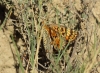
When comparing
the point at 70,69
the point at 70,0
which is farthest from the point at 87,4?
the point at 70,69

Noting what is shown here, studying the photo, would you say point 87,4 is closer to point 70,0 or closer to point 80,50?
point 70,0

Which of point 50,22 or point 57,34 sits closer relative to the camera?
point 57,34

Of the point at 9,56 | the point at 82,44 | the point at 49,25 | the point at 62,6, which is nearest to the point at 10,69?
the point at 9,56

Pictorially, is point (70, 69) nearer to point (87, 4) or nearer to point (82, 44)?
point (82, 44)

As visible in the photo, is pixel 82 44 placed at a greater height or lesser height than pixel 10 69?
greater

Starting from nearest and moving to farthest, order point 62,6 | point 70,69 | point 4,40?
point 70,69 → point 4,40 → point 62,6

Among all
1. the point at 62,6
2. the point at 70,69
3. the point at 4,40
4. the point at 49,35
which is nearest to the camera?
the point at 70,69

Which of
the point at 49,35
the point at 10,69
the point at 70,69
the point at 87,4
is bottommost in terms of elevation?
the point at 10,69

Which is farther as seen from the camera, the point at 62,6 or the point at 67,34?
the point at 62,6

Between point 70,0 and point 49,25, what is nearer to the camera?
point 49,25
